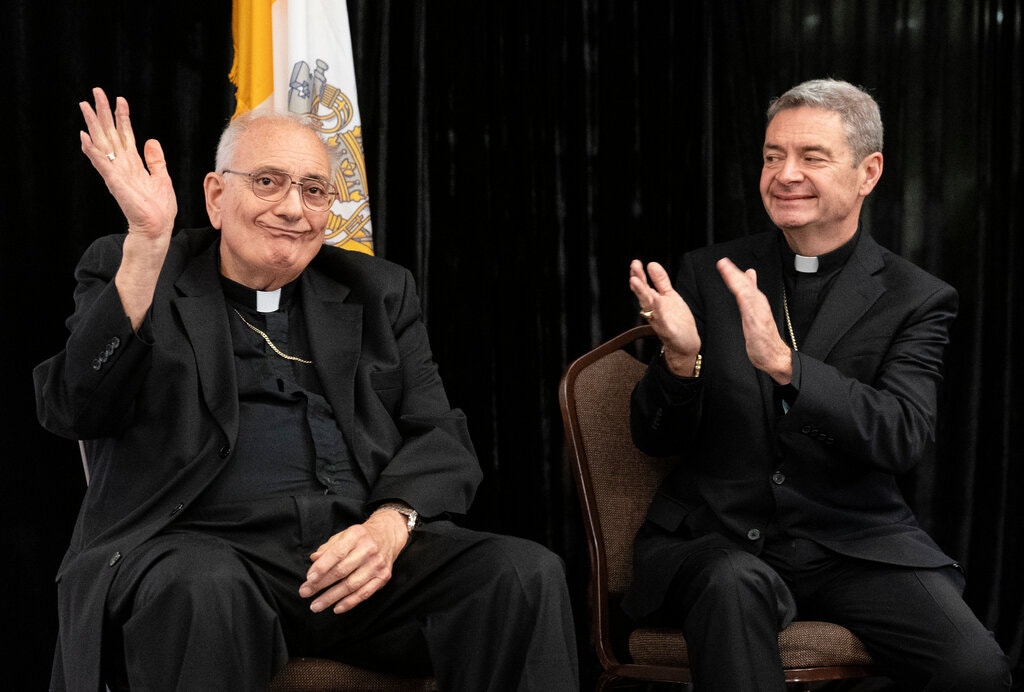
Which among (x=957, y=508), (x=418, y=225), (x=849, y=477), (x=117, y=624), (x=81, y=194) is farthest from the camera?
(x=957, y=508)

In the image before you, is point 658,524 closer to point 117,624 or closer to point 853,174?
point 853,174

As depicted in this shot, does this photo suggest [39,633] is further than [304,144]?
Yes

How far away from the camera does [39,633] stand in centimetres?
373

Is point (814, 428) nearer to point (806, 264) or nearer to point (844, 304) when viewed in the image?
point (844, 304)

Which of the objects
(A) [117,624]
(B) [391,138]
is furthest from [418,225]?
(A) [117,624]

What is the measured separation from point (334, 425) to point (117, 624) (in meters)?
0.68

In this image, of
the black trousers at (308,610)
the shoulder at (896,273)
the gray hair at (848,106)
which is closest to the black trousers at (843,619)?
the black trousers at (308,610)

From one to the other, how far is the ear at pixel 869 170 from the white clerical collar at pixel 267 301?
1584mm

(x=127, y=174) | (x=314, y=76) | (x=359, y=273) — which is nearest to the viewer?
(x=127, y=174)

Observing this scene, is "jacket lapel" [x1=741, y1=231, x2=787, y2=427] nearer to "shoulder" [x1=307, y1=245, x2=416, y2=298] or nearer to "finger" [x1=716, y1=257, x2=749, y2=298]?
"finger" [x1=716, y1=257, x2=749, y2=298]

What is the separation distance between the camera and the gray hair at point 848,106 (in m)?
3.27

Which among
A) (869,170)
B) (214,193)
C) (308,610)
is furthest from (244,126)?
(869,170)

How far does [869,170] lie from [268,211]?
161 centimetres

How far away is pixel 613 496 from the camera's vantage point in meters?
3.25
